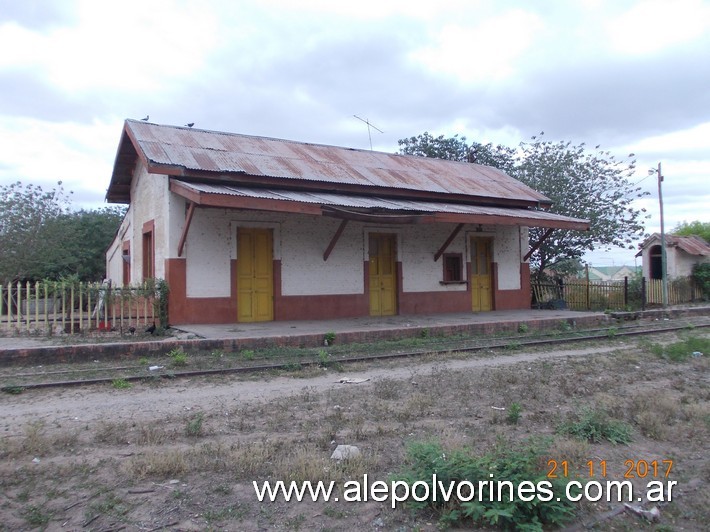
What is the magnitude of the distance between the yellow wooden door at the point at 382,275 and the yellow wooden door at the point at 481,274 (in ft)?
10.2

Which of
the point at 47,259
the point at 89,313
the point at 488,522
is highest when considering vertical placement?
the point at 47,259

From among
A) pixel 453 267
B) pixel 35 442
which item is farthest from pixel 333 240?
pixel 35 442

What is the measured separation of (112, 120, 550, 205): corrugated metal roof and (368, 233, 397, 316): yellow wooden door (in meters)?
1.62

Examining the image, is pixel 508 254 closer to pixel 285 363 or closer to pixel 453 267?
pixel 453 267

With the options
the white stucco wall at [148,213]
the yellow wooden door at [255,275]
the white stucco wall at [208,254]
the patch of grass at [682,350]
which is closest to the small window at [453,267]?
the yellow wooden door at [255,275]

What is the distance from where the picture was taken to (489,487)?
3.71 metres

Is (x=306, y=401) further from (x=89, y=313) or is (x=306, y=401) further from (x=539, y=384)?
(x=89, y=313)

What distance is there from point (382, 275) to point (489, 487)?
499 inches

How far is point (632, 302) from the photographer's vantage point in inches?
856

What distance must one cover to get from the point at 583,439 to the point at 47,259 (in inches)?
958

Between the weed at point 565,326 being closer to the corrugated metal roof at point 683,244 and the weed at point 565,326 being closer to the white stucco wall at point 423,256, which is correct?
the white stucco wall at point 423,256

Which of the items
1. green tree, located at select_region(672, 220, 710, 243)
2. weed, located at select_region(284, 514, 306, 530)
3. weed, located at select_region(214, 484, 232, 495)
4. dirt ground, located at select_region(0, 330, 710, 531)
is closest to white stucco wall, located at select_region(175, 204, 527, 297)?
dirt ground, located at select_region(0, 330, 710, 531)

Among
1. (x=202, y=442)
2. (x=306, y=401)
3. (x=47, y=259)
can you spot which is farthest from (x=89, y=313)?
(x=47, y=259)

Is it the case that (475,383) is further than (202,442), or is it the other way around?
(475,383)
